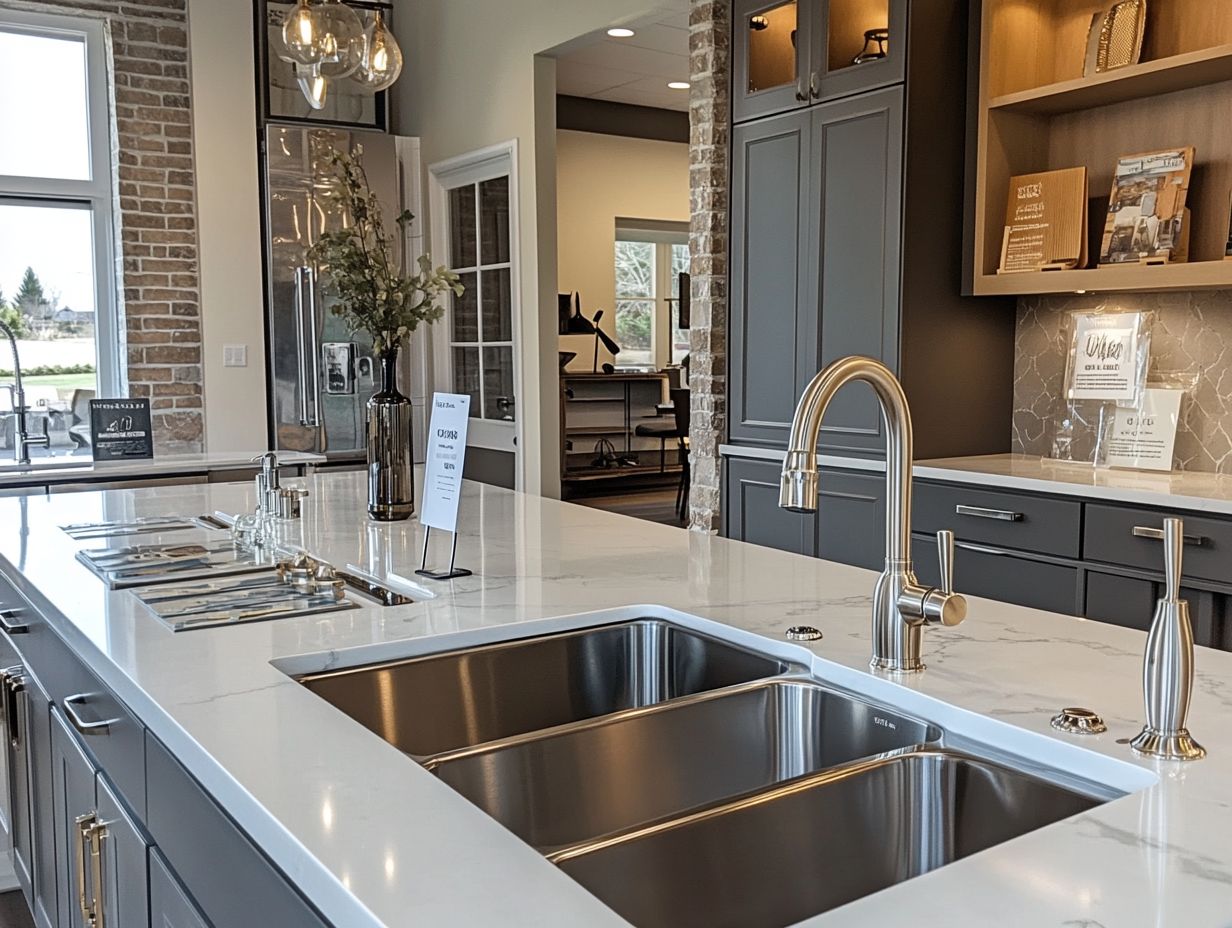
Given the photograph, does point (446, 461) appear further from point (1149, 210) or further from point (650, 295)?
point (650, 295)

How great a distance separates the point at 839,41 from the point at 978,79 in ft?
1.56

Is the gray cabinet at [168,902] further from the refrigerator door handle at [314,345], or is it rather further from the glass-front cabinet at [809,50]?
the refrigerator door handle at [314,345]

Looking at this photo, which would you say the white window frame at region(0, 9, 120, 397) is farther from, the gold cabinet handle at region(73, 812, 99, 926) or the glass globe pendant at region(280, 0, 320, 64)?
the gold cabinet handle at region(73, 812, 99, 926)

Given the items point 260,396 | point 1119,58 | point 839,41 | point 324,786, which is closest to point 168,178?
point 260,396

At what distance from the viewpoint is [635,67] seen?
296 inches

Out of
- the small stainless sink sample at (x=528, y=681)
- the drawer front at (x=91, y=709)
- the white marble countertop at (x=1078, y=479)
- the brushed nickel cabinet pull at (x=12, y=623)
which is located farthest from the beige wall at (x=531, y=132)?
the small stainless sink sample at (x=528, y=681)

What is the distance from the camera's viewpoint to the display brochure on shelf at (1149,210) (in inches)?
122

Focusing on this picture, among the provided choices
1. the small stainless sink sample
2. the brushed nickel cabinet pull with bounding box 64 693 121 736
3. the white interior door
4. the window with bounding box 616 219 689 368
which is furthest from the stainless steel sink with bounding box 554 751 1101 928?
the window with bounding box 616 219 689 368

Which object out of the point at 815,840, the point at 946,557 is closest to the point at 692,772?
the point at 815,840

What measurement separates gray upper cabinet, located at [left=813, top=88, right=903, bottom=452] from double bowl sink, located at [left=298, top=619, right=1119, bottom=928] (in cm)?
214

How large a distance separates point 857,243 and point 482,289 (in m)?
2.80

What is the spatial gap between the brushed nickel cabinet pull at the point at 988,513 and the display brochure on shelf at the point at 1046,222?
2.65 ft

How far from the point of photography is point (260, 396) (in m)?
6.10

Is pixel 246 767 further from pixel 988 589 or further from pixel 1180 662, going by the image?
pixel 988 589
